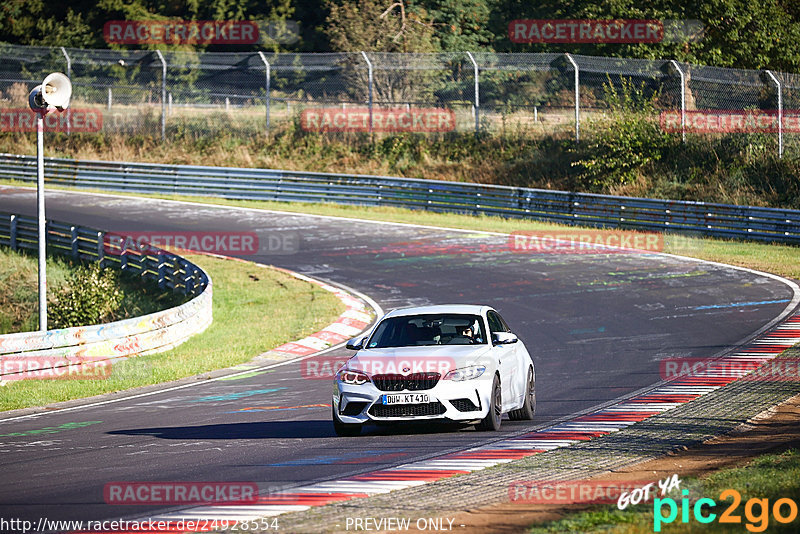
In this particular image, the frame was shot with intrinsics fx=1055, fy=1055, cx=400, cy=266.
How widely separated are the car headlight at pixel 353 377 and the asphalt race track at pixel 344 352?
2.02 feet

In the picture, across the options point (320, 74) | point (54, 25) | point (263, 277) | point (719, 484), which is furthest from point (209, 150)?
point (719, 484)

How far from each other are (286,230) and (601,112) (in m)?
12.8

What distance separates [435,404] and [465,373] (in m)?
0.46

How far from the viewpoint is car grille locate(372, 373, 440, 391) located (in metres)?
11.0

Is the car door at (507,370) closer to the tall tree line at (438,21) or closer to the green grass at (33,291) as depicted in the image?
the green grass at (33,291)

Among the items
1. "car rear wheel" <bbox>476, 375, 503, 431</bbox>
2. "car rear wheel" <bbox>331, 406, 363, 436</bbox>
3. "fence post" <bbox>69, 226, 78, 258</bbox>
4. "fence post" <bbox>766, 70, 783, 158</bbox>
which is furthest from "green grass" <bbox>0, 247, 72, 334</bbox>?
"fence post" <bbox>766, 70, 783, 158</bbox>

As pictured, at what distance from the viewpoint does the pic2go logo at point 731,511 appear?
6801 millimetres

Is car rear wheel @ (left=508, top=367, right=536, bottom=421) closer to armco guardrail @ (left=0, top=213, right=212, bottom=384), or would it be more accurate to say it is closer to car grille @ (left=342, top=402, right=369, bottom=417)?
car grille @ (left=342, top=402, right=369, bottom=417)

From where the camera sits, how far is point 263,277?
27.1 meters

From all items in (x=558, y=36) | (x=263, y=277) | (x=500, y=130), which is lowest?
(x=263, y=277)

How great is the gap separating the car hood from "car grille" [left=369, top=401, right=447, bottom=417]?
0.35 meters

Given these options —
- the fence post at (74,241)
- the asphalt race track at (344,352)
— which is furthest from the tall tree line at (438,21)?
the fence post at (74,241)

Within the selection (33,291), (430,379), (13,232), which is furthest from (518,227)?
(430,379)

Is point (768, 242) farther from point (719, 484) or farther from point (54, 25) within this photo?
point (54, 25)
